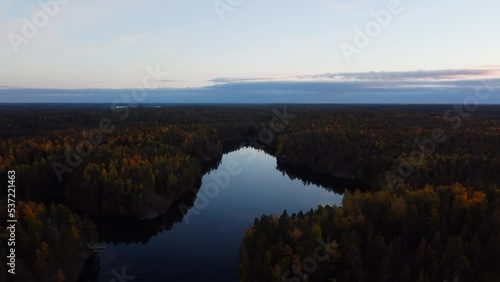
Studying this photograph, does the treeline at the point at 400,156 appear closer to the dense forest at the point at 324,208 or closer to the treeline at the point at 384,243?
the dense forest at the point at 324,208

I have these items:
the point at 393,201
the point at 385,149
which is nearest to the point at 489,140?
the point at 385,149

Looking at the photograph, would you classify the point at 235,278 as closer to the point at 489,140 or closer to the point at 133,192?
the point at 133,192

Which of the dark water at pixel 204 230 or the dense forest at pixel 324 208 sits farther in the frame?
the dark water at pixel 204 230
